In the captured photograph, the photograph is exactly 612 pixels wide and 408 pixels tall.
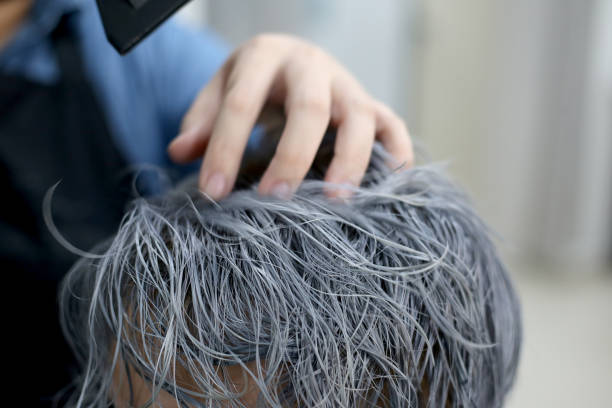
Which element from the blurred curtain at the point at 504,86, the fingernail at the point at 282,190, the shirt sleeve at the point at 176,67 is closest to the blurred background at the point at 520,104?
the blurred curtain at the point at 504,86

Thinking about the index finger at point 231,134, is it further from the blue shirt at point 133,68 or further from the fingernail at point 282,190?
the blue shirt at point 133,68

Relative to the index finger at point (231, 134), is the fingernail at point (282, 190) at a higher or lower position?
lower

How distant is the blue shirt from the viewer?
0.64 meters

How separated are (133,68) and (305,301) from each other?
0.54 m

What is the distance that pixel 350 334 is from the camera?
0.97 ft

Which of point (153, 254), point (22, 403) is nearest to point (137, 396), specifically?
point (153, 254)

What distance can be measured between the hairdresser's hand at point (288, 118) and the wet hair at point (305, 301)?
0.7 inches

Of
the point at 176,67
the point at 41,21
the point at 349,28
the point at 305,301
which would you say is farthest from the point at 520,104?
the point at 305,301

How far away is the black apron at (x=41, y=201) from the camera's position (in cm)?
60

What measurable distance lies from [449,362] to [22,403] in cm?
53

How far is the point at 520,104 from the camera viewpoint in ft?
5.46

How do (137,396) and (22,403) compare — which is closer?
(137,396)

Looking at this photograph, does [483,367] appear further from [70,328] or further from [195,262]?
[70,328]

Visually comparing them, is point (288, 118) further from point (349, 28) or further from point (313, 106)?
point (349, 28)
